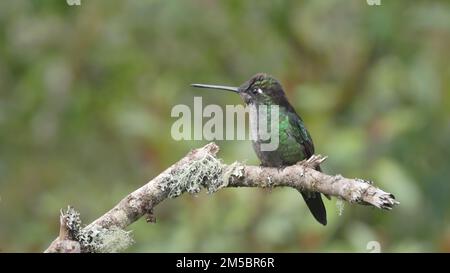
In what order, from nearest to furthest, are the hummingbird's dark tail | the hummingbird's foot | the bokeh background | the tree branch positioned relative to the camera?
1. the tree branch
2. the hummingbird's foot
3. the hummingbird's dark tail
4. the bokeh background

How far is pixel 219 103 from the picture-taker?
9.16 meters

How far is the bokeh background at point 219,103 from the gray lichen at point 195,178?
3.00m

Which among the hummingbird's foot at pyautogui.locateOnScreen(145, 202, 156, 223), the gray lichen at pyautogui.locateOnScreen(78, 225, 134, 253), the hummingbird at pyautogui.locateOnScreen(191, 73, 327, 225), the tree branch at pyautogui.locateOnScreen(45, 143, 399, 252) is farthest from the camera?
the hummingbird at pyautogui.locateOnScreen(191, 73, 327, 225)

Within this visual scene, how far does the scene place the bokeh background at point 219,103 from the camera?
761 cm

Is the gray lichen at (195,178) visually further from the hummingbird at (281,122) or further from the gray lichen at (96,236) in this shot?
the hummingbird at (281,122)

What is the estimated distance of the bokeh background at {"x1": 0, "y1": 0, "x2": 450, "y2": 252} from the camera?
761 cm

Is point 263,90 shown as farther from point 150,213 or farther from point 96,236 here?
point 96,236

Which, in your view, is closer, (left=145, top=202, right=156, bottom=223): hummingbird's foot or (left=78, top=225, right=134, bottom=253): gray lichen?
(left=78, top=225, right=134, bottom=253): gray lichen

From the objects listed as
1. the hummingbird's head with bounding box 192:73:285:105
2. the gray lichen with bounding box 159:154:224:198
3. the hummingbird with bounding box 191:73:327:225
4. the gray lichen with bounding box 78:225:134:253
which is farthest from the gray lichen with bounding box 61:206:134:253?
the hummingbird's head with bounding box 192:73:285:105

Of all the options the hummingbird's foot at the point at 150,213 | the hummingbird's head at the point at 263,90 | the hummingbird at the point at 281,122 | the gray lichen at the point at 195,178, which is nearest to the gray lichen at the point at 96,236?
the hummingbird's foot at the point at 150,213

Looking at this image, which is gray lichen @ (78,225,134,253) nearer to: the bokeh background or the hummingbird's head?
the hummingbird's head

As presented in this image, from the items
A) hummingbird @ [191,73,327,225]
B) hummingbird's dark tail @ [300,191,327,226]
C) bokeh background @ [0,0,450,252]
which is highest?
bokeh background @ [0,0,450,252]
